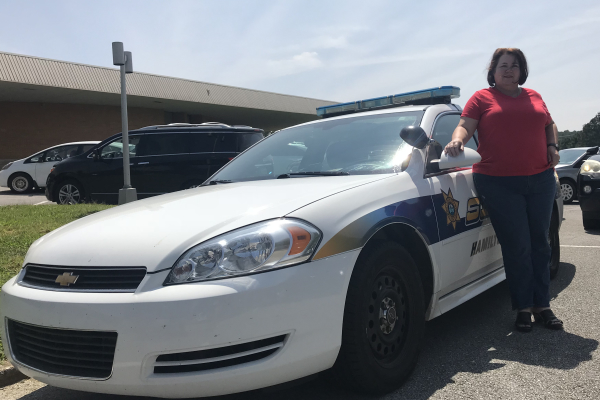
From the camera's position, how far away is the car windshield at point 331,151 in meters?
3.33

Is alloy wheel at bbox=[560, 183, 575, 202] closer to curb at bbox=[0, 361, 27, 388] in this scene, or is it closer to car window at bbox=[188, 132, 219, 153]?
car window at bbox=[188, 132, 219, 153]

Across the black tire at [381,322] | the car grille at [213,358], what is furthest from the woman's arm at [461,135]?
the car grille at [213,358]

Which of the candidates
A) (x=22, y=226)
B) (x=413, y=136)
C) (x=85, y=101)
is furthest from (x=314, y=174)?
(x=85, y=101)

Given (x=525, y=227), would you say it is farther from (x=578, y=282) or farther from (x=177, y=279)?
(x=177, y=279)

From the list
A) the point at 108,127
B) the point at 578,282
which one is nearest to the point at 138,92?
the point at 108,127

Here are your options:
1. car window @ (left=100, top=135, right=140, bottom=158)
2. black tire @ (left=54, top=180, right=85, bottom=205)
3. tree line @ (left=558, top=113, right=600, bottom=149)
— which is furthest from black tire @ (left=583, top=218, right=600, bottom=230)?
tree line @ (left=558, top=113, right=600, bottom=149)

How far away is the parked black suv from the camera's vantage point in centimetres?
1109

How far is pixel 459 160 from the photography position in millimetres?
3232

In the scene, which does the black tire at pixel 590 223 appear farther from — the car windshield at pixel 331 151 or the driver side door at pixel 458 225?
the car windshield at pixel 331 151

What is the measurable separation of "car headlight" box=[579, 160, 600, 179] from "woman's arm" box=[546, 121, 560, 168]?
4.92 m

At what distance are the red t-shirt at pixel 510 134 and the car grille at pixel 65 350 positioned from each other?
8.79ft

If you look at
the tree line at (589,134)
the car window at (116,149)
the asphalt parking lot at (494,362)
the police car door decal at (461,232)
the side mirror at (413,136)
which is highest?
the tree line at (589,134)

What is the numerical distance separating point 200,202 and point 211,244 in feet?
2.15

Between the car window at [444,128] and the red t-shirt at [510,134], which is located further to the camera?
the car window at [444,128]
